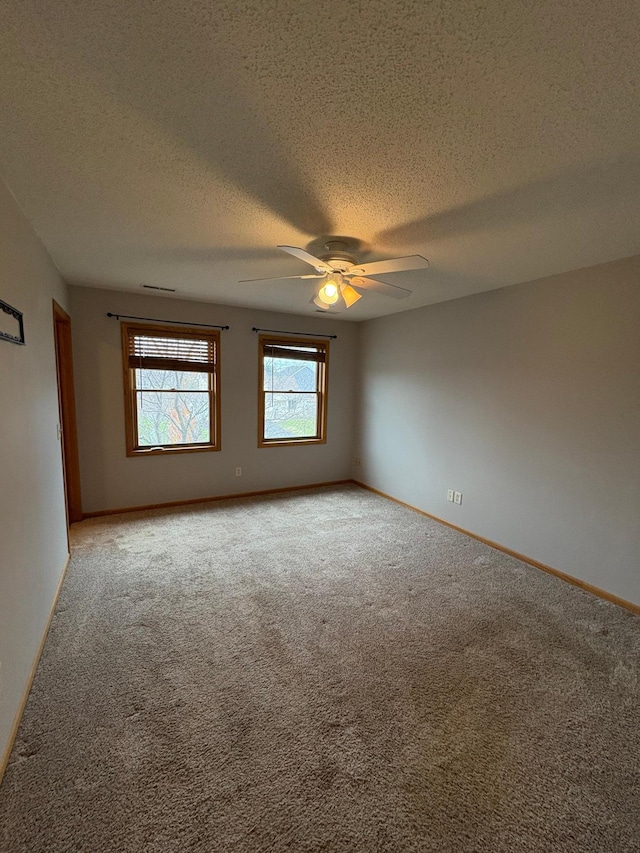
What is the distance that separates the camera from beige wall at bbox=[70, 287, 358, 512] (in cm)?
380

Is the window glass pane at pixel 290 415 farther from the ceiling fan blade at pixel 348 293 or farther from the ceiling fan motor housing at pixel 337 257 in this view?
the ceiling fan motor housing at pixel 337 257

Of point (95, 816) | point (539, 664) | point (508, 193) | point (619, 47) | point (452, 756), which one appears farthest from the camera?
point (539, 664)

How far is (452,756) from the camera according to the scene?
4.94ft

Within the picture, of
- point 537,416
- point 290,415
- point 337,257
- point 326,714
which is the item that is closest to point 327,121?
point 337,257

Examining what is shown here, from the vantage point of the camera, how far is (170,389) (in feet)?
13.9

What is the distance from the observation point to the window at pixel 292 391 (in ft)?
15.6

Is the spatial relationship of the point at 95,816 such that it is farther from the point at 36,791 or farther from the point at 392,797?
the point at 392,797

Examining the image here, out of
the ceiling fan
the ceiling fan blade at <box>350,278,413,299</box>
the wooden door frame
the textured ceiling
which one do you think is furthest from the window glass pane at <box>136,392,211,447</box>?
the ceiling fan blade at <box>350,278,413,299</box>

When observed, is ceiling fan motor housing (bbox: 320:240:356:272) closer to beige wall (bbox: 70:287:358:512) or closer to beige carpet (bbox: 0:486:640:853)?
beige carpet (bbox: 0:486:640:853)

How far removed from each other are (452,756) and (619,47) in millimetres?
2452

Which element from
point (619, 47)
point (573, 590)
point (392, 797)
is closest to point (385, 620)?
point (392, 797)

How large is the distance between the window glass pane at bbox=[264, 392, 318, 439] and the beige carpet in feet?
7.32

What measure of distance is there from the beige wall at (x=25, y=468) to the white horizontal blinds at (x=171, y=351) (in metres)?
1.28

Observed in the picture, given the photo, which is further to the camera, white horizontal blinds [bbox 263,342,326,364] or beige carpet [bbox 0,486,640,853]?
white horizontal blinds [bbox 263,342,326,364]
